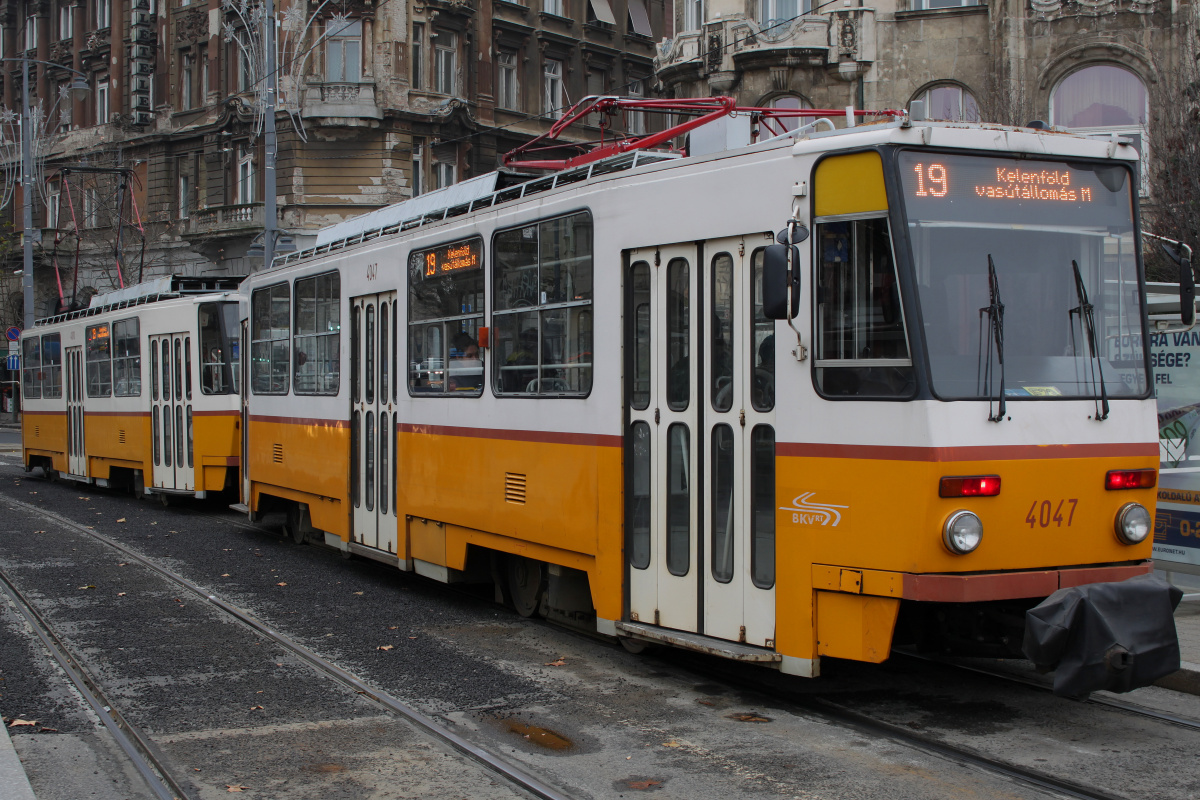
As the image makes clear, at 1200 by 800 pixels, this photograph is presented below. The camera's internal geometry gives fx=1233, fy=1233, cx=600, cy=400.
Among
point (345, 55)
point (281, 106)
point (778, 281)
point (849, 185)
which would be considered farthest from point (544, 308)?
point (345, 55)

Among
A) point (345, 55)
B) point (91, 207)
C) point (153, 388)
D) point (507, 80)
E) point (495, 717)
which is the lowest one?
point (495, 717)

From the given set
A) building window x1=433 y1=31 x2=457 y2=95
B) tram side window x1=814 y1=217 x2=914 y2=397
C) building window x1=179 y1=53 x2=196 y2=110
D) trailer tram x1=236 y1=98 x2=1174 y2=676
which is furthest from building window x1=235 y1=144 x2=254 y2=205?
tram side window x1=814 y1=217 x2=914 y2=397

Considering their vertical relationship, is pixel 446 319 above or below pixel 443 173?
below

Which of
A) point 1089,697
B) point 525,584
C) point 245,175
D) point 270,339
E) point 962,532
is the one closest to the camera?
point 962,532

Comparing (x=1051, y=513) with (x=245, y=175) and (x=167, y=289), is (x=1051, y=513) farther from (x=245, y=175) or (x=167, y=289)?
(x=245, y=175)

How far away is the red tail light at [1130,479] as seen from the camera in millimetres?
6090

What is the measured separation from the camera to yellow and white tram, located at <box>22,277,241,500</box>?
667 inches

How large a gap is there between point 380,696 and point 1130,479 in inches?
162

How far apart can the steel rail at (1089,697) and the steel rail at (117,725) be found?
4.33 m

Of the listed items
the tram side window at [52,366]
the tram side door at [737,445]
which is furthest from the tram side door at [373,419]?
the tram side window at [52,366]

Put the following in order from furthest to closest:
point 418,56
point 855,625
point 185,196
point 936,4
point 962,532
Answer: point 185,196 < point 418,56 < point 936,4 < point 855,625 < point 962,532

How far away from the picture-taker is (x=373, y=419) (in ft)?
34.8

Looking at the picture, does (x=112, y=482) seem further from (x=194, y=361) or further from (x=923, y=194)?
(x=923, y=194)

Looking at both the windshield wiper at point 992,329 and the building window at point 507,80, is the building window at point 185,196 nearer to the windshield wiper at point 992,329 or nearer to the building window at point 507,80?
the building window at point 507,80
